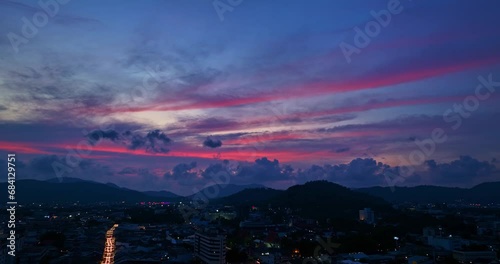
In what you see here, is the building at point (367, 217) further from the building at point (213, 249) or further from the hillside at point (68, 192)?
the hillside at point (68, 192)

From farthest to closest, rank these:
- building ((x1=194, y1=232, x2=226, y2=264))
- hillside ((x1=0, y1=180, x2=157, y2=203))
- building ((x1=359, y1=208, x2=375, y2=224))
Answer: hillside ((x1=0, y1=180, x2=157, y2=203))
building ((x1=359, y1=208, x2=375, y2=224))
building ((x1=194, y1=232, x2=226, y2=264))

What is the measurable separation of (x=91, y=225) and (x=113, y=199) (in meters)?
103

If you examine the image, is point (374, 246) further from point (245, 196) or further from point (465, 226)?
point (245, 196)

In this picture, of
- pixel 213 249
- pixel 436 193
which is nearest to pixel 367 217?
pixel 213 249

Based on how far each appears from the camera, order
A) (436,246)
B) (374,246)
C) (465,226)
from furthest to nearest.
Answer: (465,226) → (436,246) → (374,246)

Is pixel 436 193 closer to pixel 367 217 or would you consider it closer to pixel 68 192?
pixel 367 217

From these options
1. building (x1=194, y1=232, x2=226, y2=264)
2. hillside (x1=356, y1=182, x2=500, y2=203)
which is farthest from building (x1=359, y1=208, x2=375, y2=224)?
hillside (x1=356, y1=182, x2=500, y2=203)

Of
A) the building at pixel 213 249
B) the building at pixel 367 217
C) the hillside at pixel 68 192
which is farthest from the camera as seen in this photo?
the hillside at pixel 68 192

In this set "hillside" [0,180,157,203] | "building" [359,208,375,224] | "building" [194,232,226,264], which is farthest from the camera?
"hillside" [0,180,157,203]

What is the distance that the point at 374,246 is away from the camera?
33.3m

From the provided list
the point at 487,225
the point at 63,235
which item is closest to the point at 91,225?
the point at 63,235

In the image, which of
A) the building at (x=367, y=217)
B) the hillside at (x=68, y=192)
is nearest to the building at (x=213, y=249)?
the building at (x=367, y=217)

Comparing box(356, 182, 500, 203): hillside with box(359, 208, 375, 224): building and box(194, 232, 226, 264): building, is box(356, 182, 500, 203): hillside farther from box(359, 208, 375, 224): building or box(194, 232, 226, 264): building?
box(194, 232, 226, 264): building

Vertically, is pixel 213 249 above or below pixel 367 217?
above
